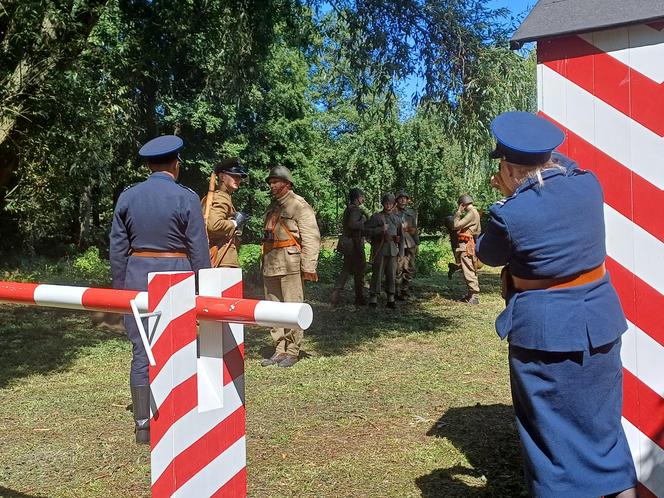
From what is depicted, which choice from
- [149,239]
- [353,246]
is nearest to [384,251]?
[353,246]

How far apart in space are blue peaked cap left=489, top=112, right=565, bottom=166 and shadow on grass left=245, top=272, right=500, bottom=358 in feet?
19.8

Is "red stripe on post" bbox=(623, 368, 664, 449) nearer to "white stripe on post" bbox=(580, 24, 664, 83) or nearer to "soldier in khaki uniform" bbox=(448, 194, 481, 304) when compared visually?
"white stripe on post" bbox=(580, 24, 664, 83)

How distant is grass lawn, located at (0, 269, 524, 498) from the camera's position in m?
4.47

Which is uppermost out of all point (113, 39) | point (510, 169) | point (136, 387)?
point (113, 39)

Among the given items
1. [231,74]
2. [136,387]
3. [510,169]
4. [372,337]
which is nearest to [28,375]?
[136,387]

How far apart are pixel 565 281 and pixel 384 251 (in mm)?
10549

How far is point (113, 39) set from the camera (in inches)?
434

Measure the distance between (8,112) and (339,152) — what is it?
2609 cm

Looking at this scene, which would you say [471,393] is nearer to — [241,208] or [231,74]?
[231,74]

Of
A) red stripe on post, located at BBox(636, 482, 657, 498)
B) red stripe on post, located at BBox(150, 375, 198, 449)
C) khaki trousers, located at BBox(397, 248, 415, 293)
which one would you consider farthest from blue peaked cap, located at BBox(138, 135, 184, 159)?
khaki trousers, located at BBox(397, 248, 415, 293)

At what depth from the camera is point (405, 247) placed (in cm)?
1506

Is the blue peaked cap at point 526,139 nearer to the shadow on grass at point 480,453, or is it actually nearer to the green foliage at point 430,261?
the shadow on grass at point 480,453

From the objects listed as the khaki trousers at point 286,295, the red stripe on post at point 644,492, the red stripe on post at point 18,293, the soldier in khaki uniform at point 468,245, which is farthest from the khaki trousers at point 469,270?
the red stripe on post at point 18,293

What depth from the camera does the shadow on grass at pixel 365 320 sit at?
9.48m
